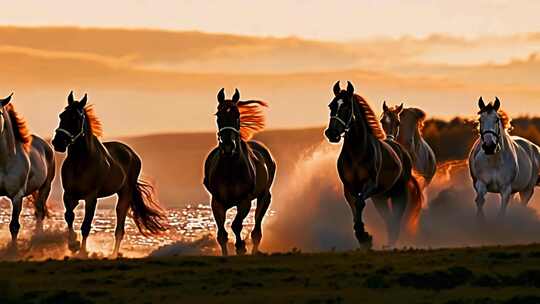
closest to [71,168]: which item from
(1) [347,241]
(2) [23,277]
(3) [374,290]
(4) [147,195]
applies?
(4) [147,195]

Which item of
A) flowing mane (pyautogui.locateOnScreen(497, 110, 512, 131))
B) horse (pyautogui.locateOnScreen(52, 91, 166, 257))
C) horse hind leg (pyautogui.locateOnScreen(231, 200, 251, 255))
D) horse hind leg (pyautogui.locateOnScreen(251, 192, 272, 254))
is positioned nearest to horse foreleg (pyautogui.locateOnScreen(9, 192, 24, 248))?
horse (pyautogui.locateOnScreen(52, 91, 166, 257))

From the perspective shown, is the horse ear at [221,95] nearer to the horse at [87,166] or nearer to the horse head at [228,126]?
the horse head at [228,126]

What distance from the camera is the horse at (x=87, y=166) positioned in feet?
81.3

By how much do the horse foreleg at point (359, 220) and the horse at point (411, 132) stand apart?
Answer: 24.4 feet

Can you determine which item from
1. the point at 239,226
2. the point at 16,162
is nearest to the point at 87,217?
the point at 16,162

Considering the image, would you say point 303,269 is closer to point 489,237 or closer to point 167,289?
point 167,289

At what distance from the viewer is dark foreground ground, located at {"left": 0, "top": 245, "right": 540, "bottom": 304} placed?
717 inches

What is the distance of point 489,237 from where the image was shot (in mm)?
29781

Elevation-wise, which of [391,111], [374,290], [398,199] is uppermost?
[391,111]

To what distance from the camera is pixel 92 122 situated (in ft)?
83.4

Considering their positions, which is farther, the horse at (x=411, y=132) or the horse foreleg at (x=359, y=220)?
the horse at (x=411, y=132)

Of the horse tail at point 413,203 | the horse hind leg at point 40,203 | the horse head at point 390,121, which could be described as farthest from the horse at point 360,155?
the horse hind leg at point 40,203

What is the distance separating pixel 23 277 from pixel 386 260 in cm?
438

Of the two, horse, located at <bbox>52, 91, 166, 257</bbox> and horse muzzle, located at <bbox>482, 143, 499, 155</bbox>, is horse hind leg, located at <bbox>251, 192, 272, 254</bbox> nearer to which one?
horse, located at <bbox>52, 91, 166, 257</bbox>
